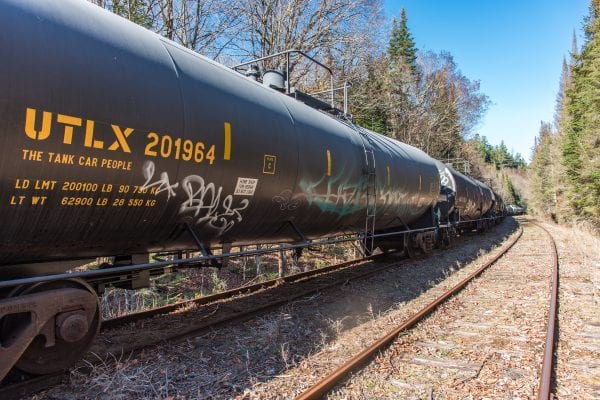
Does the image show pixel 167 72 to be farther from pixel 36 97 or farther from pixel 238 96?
pixel 36 97

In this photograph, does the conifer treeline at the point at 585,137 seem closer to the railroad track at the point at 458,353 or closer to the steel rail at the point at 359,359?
the railroad track at the point at 458,353

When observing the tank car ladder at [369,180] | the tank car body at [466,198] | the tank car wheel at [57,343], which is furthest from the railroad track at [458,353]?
the tank car body at [466,198]

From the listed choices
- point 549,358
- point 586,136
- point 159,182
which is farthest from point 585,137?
point 159,182

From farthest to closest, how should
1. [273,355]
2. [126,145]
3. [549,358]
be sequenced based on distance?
[273,355], [549,358], [126,145]

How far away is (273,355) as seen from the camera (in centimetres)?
514

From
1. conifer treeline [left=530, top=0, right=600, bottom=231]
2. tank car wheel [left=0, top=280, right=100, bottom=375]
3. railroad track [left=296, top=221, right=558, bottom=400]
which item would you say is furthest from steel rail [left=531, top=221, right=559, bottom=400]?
conifer treeline [left=530, top=0, right=600, bottom=231]

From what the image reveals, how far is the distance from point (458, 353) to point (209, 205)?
3.63 meters

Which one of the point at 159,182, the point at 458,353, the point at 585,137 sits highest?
the point at 585,137

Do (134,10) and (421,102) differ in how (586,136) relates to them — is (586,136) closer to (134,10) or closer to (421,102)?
(421,102)

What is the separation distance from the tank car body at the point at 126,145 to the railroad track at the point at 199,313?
1065 mm

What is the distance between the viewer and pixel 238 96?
530 cm

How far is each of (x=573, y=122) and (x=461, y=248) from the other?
20.5 meters

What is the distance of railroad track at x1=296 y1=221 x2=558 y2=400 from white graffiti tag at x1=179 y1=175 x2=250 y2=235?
2.24 m

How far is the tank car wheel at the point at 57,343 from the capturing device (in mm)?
3742
